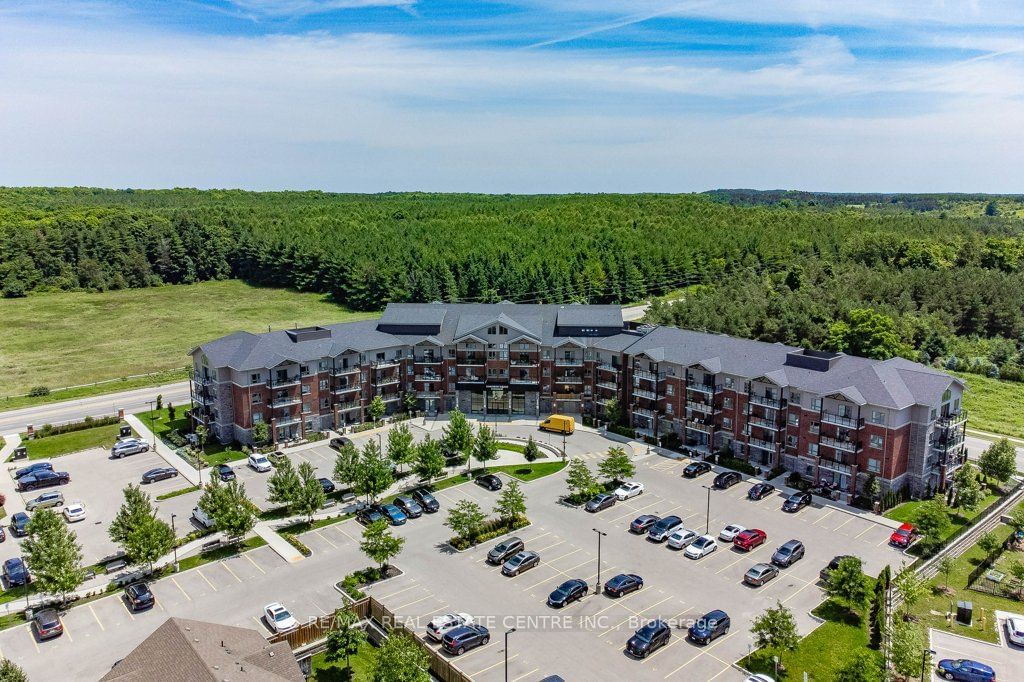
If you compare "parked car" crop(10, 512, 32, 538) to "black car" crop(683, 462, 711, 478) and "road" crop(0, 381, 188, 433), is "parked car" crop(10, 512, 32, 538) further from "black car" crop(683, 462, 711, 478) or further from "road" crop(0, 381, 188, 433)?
"black car" crop(683, 462, 711, 478)

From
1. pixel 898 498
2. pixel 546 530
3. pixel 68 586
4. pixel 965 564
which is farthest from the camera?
pixel 898 498

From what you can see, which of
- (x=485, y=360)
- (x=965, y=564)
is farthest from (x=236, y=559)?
(x=965, y=564)

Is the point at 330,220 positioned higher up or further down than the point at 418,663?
higher up

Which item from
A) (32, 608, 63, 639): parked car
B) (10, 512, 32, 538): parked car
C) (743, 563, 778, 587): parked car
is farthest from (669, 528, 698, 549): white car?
(10, 512, 32, 538): parked car

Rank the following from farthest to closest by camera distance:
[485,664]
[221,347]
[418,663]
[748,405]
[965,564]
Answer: [221,347], [748,405], [965,564], [485,664], [418,663]

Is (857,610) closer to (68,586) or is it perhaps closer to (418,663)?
(418,663)

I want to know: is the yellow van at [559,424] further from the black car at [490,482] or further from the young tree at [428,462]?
the young tree at [428,462]

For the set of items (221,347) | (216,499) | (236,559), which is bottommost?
(236,559)

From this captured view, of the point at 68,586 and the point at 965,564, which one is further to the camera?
the point at 965,564
